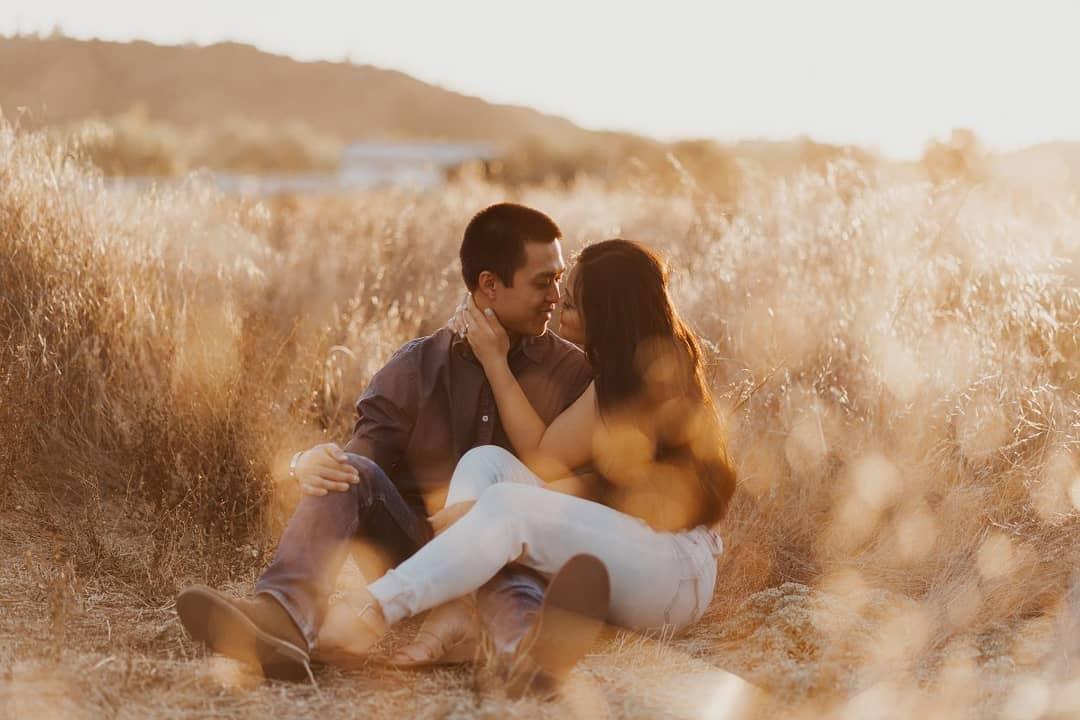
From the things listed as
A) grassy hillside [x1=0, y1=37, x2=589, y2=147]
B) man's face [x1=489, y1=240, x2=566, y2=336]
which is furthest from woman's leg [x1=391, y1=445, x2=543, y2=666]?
grassy hillside [x1=0, y1=37, x2=589, y2=147]

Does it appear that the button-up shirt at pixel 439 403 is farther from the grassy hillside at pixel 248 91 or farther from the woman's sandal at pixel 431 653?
the grassy hillside at pixel 248 91

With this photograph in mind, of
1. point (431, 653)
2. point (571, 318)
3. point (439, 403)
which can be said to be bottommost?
point (431, 653)

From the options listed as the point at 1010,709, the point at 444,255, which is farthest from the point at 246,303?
the point at 1010,709

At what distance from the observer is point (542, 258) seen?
3873mm

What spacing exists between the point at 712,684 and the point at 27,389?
290cm

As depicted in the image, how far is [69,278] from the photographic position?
5.00m

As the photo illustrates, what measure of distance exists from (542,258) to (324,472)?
1.04m

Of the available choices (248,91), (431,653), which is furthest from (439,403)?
(248,91)

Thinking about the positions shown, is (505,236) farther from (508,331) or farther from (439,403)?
(439,403)

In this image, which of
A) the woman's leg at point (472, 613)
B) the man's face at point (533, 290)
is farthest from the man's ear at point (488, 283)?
the woman's leg at point (472, 613)

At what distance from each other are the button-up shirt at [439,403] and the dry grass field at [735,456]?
0.78 metres

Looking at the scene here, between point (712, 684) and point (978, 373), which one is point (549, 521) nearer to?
point (712, 684)

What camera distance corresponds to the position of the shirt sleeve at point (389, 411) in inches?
155

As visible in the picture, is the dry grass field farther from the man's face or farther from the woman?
the man's face
